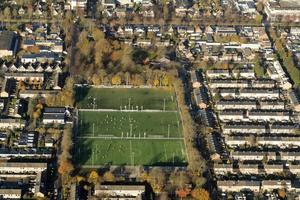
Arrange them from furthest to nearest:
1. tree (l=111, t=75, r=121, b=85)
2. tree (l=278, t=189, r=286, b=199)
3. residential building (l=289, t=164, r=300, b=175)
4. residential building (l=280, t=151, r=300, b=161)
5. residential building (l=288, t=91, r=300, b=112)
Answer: tree (l=111, t=75, r=121, b=85)
residential building (l=288, t=91, r=300, b=112)
residential building (l=280, t=151, r=300, b=161)
residential building (l=289, t=164, r=300, b=175)
tree (l=278, t=189, r=286, b=199)

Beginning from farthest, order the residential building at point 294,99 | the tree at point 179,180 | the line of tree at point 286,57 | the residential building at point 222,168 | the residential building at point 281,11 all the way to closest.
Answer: the residential building at point 281,11 → the line of tree at point 286,57 → the residential building at point 294,99 → the residential building at point 222,168 → the tree at point 179,180

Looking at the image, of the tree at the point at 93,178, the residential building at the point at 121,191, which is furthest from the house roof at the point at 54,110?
the residential building at the point at 121,191

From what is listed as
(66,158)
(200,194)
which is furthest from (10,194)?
(200,194)

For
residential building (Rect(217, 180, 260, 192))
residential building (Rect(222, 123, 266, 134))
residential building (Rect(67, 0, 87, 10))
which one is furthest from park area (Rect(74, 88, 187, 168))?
residential building (Rect(67, 0, 87, 10))

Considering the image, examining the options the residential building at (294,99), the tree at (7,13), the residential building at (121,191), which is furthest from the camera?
the tree at (7,13)

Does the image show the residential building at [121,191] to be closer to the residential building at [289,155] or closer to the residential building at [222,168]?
the residential building at [222,168]

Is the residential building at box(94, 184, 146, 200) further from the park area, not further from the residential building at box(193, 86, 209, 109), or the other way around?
A: the residential building at box(193, 86, 209, 109)
